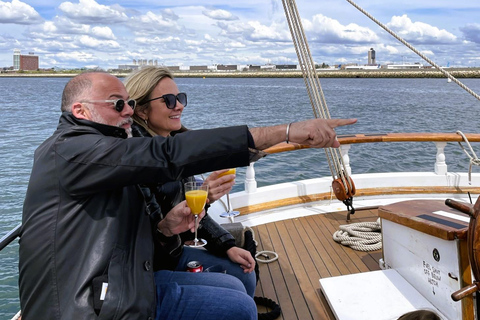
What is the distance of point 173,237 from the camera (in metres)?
1.83

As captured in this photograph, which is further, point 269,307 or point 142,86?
point 269,307

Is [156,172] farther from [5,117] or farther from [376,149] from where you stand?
[5,117]

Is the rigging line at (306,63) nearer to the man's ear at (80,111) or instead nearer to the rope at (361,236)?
the rope at (361,236)

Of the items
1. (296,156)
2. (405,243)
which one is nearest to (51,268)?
(405,243)

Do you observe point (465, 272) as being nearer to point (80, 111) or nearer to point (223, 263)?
point (223, 263)

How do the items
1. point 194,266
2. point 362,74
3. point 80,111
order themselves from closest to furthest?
point 80,111, point 194,266, point 362,74

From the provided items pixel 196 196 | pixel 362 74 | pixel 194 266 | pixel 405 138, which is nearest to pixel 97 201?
pixel 196 196

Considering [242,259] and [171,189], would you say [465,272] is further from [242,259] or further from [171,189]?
[171,189]

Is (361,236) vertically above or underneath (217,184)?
underneath

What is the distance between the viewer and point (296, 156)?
11.6 metres

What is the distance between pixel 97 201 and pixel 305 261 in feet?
5.81

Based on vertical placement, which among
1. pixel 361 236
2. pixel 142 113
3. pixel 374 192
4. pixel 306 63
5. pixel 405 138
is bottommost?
pixel 361 236

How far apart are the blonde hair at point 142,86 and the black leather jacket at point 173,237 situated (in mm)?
57

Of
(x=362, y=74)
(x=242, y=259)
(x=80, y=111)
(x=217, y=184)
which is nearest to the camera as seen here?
(x=80, y=111)
